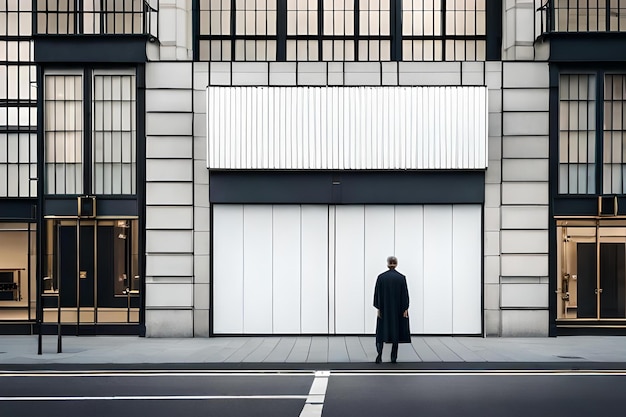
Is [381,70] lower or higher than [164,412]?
higher

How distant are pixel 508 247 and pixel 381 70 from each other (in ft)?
16.7

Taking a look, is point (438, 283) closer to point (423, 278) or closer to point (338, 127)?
point (423, 278)

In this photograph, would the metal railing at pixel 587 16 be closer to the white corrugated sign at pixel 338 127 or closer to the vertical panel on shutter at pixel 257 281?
the white corrugated sign at pixel 338 127

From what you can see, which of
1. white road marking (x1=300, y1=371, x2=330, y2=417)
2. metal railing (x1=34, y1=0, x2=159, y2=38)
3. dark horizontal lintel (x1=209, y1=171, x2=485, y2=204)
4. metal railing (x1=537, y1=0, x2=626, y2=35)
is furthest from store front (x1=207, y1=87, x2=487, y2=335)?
white road marking (x1=300, y1=371, x2=330, y2=417)

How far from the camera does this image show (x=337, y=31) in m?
16.3

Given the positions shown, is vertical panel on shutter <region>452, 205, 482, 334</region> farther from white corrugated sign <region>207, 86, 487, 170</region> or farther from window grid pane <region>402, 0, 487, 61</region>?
window grid pane <region>402, 0, 487, 61</region>

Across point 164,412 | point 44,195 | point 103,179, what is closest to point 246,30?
point 103,179

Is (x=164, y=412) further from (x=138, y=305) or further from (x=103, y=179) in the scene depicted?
(x=103, y=179)

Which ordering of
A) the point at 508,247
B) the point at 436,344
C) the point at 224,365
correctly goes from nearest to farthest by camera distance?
Answer: the point at 224,365, the point at 436,344, the point at 508,247

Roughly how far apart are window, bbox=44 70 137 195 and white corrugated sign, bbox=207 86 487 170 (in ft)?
6.97

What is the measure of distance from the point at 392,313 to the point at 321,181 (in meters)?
4.47

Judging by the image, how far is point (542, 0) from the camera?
52.0 ft

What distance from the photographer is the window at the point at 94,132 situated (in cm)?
1577

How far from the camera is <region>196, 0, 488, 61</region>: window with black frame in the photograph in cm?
1623
